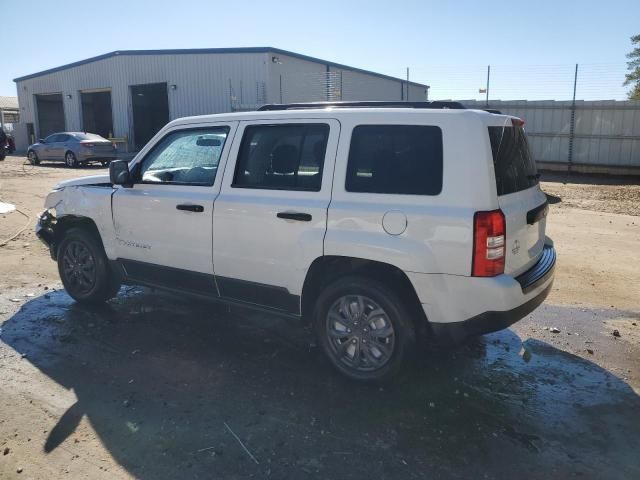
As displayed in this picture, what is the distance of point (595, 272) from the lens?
22.3 feet

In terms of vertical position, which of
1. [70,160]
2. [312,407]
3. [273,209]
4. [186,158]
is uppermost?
[186,158]

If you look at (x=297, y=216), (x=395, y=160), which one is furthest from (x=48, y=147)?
(x=395, y=160)

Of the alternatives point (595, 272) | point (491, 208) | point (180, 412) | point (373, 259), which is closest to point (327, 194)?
point (373, 259)

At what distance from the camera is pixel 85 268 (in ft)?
18.1

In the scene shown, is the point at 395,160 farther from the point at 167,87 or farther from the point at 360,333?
the point at 167,87

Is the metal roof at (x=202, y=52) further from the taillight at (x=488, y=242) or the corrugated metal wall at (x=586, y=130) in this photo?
the taillight at (x=488, y=242)

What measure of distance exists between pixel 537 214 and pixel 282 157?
1.97m

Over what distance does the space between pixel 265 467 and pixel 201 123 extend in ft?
9.66

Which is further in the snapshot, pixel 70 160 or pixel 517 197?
pixel 70 160

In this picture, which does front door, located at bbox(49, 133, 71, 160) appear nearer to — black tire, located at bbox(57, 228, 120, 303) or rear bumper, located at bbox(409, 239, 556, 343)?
black tire, located at bbox(57, 228, 120, 303)

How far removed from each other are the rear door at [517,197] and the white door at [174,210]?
7.12ft

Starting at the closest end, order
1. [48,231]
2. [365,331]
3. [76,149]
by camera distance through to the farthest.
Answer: [365,331] < [48,231] < [76,149]

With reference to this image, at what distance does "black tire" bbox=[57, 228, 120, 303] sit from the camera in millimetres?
5402

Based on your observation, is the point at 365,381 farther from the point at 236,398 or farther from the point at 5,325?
the point at 5,325
